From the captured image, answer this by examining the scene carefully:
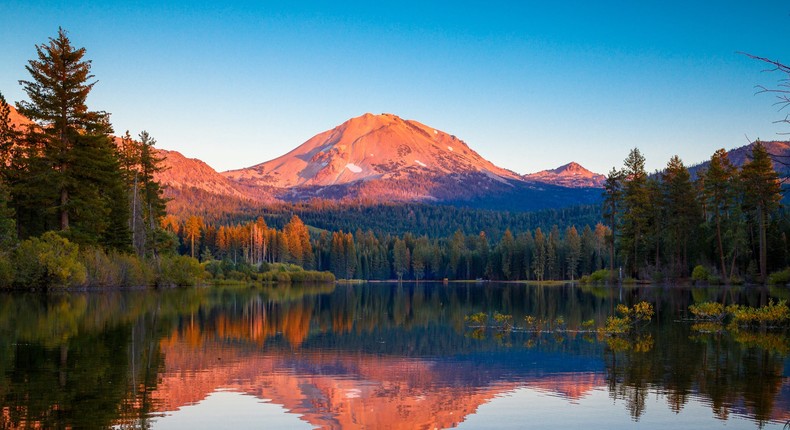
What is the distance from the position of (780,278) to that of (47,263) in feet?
202

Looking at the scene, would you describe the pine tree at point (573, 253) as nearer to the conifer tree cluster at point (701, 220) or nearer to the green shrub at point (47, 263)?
the conifer tree cluster at point (701, 220)

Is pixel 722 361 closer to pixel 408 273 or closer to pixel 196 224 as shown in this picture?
pixel 196 224

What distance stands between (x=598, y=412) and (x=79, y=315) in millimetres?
25459

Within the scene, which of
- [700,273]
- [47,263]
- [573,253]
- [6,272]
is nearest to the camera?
[6,272]

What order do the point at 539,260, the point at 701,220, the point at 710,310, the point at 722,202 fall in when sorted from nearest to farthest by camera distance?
the point at 710,310
the point at 722,202
the point at 701,220
the point at 539,260

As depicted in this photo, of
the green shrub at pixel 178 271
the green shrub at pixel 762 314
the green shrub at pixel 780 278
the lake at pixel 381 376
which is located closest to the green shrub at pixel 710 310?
the green shrub at pixel 762 314

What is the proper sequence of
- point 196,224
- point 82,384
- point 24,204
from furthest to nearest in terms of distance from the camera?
1. point 196,224
2. point 24,204
3. point 82,384

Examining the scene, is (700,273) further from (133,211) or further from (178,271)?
(133,211)

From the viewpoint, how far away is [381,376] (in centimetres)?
1723

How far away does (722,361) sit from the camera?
18.9 meters

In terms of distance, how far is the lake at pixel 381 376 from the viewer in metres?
12.5

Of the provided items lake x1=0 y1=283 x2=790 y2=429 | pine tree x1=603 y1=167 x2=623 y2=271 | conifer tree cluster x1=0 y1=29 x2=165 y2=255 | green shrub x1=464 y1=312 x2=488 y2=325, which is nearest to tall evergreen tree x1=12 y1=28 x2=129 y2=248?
conifer tree cluster x1=0 y1=29 x2=165 y2=255

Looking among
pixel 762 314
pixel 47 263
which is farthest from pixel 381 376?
pixel 47 263

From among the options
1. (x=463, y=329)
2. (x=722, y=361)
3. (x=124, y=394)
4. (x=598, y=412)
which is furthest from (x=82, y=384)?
(x=463, y=329)
